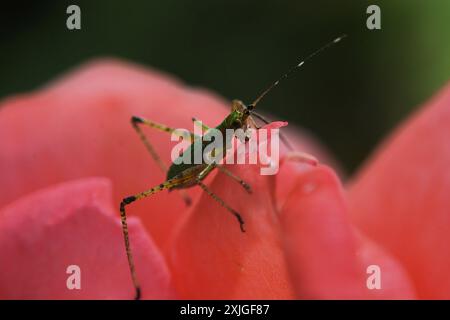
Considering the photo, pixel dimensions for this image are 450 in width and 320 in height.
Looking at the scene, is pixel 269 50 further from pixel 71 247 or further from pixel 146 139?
pixel 71 247

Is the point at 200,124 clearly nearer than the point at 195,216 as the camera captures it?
No

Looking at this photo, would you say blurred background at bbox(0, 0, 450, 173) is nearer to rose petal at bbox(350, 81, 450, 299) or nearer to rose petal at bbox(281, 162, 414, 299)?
rose petal at bbox(350, 81, 450, 299)

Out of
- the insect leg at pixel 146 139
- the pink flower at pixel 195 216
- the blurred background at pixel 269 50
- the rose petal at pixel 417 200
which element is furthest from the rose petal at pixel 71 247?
the blurred background at pixel 269 50

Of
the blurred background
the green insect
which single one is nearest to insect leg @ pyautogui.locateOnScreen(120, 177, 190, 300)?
the green insect

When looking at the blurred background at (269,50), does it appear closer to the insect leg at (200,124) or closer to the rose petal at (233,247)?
the insect leg at (200,124)

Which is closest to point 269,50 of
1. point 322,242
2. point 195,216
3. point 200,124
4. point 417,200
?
point 200,124

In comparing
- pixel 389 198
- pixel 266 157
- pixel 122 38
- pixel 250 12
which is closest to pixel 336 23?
pixel 250 12

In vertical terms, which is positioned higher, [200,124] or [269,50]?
[269,50]
